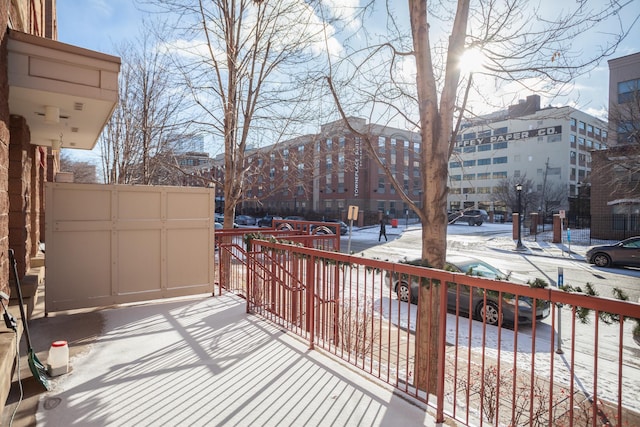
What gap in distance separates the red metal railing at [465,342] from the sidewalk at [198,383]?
375 millimetres

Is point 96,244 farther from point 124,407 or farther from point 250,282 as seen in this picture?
point 124,407

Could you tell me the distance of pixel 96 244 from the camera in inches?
239

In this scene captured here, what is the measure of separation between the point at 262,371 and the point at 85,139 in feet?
24.1

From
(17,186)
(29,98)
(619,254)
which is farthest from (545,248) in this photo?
(29,98)

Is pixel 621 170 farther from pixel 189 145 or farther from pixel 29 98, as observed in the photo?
pixel 29 98

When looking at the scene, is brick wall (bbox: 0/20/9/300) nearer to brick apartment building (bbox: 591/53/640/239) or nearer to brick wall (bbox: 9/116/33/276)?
brick wall (bbox: 9/116/33/276)

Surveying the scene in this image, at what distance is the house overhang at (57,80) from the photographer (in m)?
4.66

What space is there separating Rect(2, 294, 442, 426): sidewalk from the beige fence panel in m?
0.80

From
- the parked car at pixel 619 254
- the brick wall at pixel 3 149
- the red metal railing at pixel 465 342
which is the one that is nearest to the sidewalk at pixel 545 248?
the parked car at pixel 619 254

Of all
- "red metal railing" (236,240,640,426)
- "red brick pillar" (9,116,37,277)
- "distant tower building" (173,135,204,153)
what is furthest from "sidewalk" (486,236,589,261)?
"red brick pillar" (9,116,37,277)

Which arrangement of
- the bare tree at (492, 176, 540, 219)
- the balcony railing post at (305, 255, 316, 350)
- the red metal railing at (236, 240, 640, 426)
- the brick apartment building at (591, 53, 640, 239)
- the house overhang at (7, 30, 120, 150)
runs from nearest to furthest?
the red metal railing at (236, 240, 640, 426), the balcony railing post at (305, 255, 316, 350), the house overhang at (7, 30, 120, 150), the brick apartment building at (591, 53, 640, 239), the bare tree at (492, 176, 540, 219)

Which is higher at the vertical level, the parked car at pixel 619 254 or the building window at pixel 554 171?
the building window at pixel 554 171

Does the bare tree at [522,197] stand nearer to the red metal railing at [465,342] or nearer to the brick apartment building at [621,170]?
the brick apartment building at [621,170]

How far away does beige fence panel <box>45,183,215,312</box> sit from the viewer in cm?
580
